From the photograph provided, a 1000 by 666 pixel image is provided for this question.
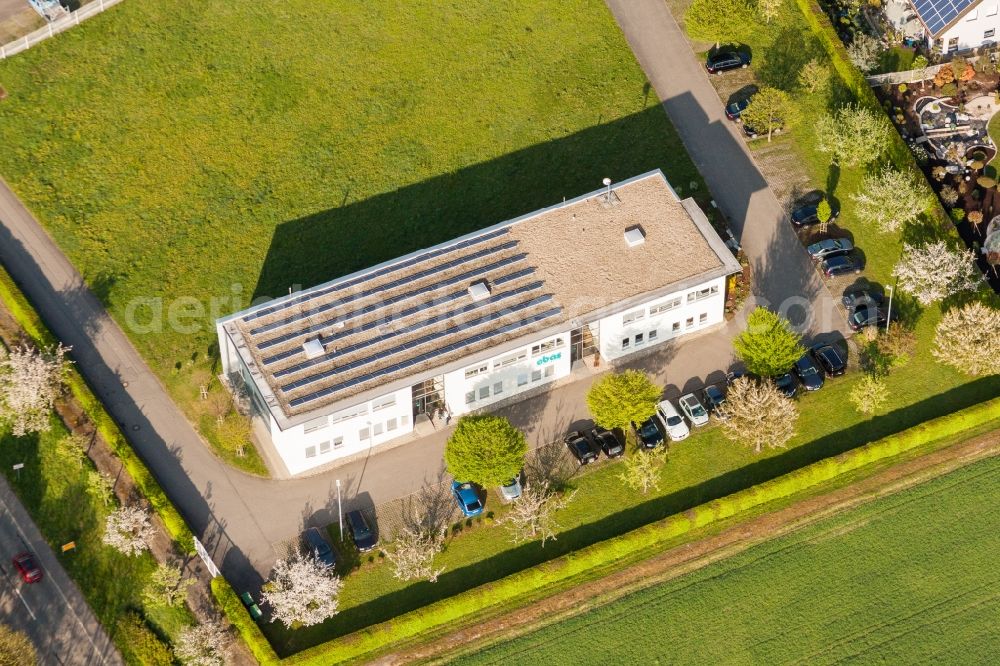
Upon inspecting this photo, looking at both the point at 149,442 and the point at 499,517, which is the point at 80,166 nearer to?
the point at 149,442

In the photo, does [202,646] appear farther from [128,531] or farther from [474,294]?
[474,294]

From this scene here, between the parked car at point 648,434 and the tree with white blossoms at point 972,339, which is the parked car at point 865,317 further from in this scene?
the parked car at point 648,434

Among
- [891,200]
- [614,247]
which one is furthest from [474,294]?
[891,200]

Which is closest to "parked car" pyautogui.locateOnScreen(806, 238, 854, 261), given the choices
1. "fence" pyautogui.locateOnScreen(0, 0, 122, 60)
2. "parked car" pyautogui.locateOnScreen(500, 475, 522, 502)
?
"parked car" pyautogui.locateOnScreen(500, 475, 522, 502)

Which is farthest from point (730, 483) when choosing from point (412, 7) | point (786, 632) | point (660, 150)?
point (412, 7)

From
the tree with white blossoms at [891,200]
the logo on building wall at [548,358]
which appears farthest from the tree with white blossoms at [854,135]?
the logo on building wall at [548,358]

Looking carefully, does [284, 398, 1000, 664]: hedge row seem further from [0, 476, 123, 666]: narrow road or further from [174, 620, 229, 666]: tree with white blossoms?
[0, 476, 123, 666]: narrow road
